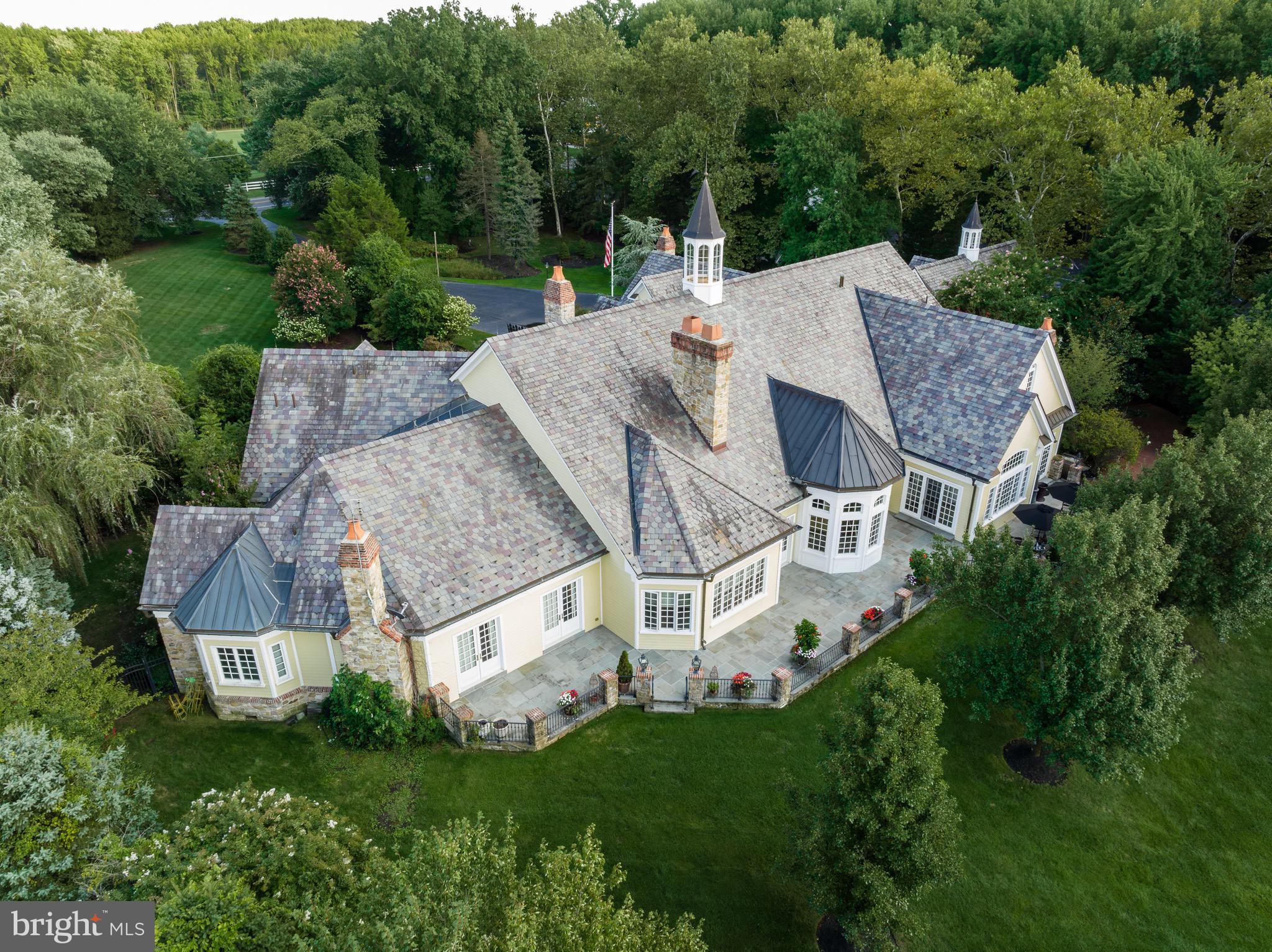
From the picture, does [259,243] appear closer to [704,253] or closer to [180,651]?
[704,253]

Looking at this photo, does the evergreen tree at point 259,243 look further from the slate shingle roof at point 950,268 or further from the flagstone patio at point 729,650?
the flagstone patio at point 729,650

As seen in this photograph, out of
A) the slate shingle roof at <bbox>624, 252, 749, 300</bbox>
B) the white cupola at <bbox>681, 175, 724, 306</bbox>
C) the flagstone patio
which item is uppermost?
the white cupola at <bbox>681, 175, 724, 306</bbox>

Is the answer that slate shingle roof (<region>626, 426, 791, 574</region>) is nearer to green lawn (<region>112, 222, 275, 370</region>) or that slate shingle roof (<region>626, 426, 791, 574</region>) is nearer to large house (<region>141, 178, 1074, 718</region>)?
large house (<region>141, 178, 1074, 718</region>)

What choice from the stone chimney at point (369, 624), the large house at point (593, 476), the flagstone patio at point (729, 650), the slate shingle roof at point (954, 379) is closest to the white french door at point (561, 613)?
the large house at point (593, 476)

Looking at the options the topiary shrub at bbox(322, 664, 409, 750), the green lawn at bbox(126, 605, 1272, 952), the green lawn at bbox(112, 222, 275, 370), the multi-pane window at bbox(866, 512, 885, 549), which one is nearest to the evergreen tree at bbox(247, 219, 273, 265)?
the green lawn at bbox(112, 222, 275, 370)

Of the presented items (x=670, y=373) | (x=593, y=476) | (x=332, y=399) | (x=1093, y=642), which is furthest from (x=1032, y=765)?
(x=332, y=399)

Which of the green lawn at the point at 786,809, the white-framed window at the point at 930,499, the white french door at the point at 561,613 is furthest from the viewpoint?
the white-framed window at the point at 930,499
